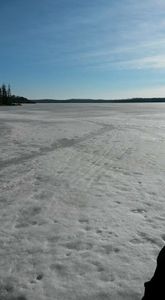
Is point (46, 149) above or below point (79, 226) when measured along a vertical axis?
above

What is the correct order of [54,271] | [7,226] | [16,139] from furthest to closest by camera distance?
[16,139]
[7,226]
[54,271]

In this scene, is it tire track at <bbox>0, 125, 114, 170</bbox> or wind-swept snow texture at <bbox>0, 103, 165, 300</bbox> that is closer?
wind-swept snow texture at <bbox>0, 103, 165, 300</bbox>

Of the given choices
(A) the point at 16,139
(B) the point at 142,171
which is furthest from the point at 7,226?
(A) the point at 16,139

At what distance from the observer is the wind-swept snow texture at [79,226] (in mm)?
4477

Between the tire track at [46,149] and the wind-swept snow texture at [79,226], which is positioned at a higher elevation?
the tire track at [46,149]

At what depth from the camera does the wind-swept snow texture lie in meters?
4.48

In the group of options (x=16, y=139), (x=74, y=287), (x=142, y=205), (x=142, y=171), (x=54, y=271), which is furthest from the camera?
(x=16, y=139)

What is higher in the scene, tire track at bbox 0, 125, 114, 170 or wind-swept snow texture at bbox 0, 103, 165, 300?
tire track at bbox 0, 125, 114, 170

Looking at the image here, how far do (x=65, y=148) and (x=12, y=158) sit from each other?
11.0 feet

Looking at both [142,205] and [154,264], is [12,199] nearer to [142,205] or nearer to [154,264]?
[142,205]

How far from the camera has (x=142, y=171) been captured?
Answer: 10.9 m

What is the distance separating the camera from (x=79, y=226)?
6.33 metres

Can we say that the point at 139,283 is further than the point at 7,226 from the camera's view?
No

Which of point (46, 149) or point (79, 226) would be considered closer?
point (79, 226)
